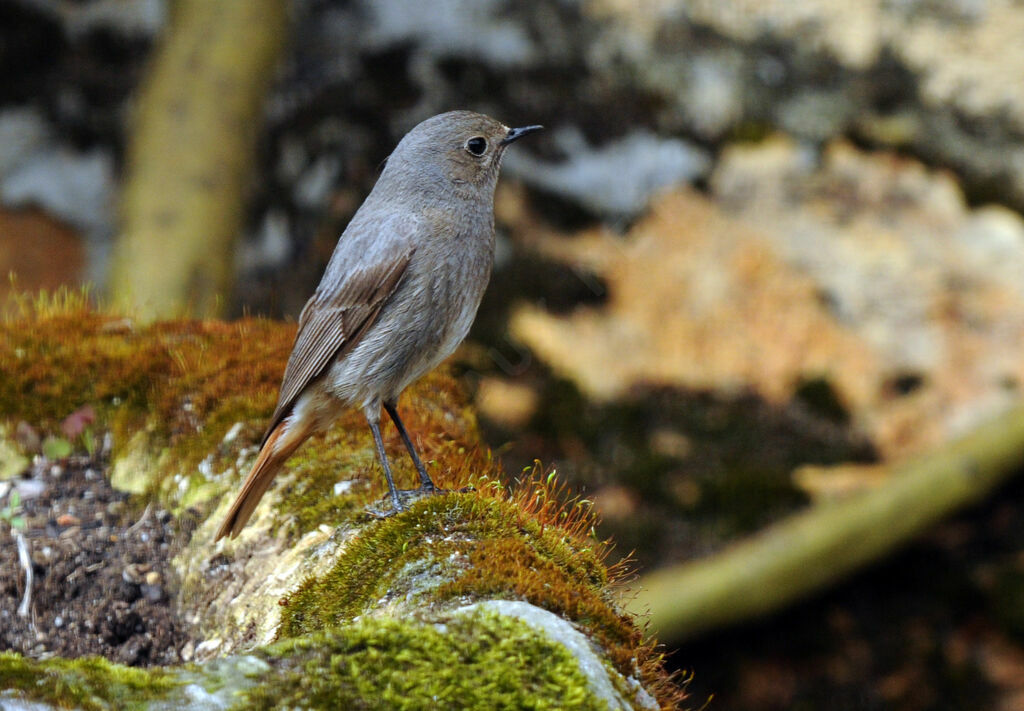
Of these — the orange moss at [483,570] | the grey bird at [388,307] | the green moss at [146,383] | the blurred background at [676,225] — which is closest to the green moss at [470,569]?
the orange moss at [483,570]

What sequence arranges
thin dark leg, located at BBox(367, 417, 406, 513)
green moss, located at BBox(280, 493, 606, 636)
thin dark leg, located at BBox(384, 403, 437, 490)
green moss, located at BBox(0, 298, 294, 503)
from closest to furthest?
green moss, located at BBox(280, 493, 606, 636) → thin dark leg, located at BBox(367, 417, 406, 513) → thin dark leg, located at BBox(384, 403, 437, 490) → green moss, located at BBox(0, 298, 294, 503)


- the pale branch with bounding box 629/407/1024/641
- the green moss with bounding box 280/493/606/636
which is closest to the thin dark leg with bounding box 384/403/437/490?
the green moss with bounding box 280/493/606/636

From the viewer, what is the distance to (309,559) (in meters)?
3.77

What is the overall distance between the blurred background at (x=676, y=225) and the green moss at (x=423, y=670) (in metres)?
5.18

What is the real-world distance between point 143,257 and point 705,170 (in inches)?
183

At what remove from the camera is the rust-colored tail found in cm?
396

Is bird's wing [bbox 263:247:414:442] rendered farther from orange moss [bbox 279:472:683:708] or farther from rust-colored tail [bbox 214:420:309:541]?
orange moss [bbox 279:472:683:708]

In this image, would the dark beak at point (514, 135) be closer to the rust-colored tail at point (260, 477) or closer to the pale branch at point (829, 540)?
the rust-colored tail at point (260, 477)

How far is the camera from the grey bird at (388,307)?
421 cm

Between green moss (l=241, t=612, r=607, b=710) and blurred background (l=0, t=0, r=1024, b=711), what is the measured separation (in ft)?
17.0

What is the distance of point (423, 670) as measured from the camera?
2598mm

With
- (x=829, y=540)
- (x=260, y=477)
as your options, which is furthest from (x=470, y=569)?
(x=829, y=540)

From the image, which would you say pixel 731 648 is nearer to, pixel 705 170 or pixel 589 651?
pixel 705 170

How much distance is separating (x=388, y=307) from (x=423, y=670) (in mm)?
1951
